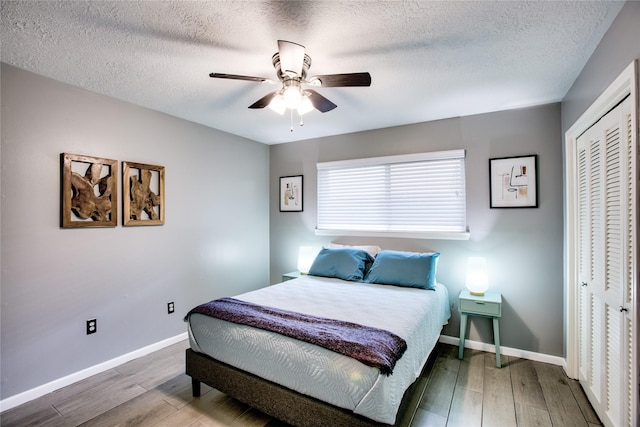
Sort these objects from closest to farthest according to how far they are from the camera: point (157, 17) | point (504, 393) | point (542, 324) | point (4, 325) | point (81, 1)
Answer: point (81, 1), point (157, 17), point (4, 325), point (504, 393), point (542, 324)

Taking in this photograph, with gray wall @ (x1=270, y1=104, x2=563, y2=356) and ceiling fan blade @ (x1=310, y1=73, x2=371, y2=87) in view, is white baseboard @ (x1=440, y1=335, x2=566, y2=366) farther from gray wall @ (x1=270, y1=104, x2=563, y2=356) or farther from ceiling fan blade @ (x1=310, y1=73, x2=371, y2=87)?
ceiling fan blade @ (x1=310, y1=73, x2=371, y2=87)

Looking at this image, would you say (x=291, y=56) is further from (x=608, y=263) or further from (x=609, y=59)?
(x=608, y=263)

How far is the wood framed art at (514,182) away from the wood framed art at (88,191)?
371 centimetres

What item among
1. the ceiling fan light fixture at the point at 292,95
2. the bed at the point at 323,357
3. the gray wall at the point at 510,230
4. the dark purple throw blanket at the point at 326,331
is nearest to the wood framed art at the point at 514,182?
the gray wall at the point at 510,230

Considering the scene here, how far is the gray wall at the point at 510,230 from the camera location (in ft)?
9.25

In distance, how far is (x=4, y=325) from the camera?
2135 millimetres

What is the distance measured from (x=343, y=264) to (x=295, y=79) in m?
2.05

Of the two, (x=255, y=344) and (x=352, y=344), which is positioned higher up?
(x=352, y=344)

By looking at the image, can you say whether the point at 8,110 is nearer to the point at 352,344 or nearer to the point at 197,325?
the point at 197,325

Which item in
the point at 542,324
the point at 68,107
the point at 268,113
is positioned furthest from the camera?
the point at 268,113

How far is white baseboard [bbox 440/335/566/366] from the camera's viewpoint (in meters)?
2.79

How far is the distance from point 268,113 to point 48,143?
1.88 metres

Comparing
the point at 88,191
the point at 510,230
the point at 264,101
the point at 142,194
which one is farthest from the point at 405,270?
the point at 88,191

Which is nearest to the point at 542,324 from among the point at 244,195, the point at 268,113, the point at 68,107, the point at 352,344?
the point at 352,344
